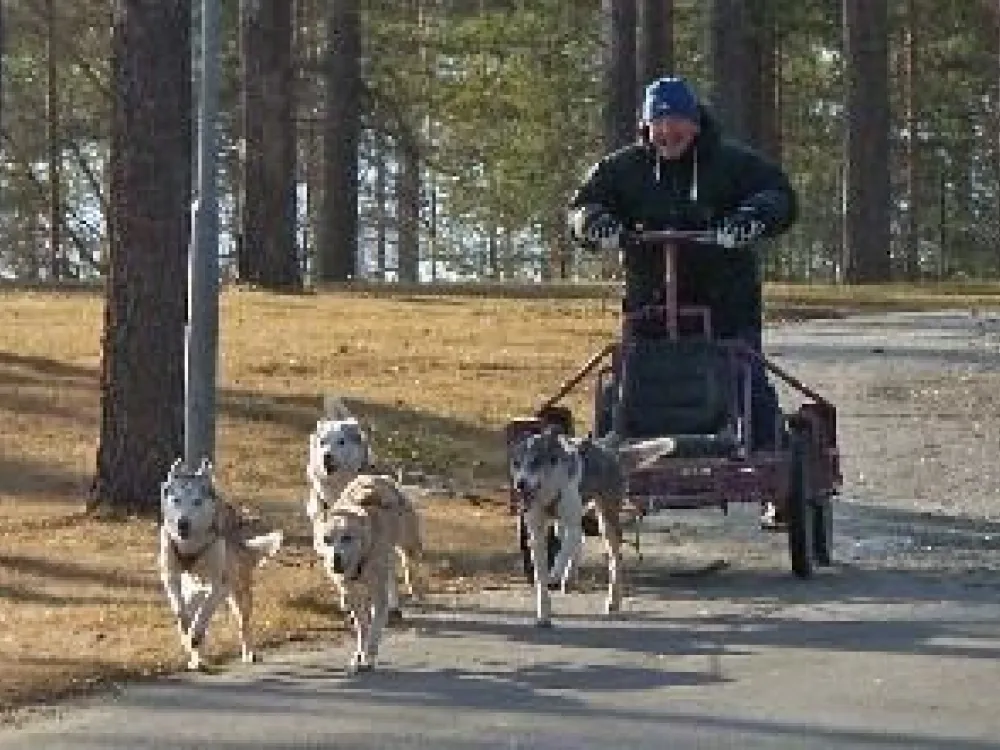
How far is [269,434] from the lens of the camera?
58.6 ft

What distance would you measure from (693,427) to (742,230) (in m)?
1.00

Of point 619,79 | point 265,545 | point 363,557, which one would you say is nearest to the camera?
point 363,557

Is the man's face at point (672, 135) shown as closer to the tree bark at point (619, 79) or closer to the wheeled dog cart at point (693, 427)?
the wheeled dog cart at point (693, 427)

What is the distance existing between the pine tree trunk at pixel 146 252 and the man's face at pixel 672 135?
2983mm

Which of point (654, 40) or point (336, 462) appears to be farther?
point (654, 40)

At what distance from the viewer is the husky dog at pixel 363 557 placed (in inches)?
397

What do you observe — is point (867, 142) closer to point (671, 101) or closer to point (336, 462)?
point (671, 101)

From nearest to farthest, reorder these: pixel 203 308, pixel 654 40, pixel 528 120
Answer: pixel 203 308
pixel 654 40
pixel 528 120

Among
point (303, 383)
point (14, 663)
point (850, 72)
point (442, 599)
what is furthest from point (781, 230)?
point (850, 72)

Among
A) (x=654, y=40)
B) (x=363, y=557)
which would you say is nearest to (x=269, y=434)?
(x=363, y=557)

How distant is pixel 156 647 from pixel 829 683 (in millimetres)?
2872

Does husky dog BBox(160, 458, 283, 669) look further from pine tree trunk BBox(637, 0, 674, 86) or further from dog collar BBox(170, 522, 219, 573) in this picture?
pine tree trunk BBox(637, 0, 674, 86)

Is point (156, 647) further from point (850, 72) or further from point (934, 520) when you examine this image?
point (850, 72)

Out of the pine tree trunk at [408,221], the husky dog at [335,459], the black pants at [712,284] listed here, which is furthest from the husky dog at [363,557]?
the pine tree trunk at [408,221]
